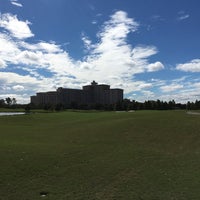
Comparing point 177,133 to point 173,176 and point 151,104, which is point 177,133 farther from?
point 151,104

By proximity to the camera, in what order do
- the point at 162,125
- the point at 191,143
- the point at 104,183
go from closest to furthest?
the point at 104,183 < the point at 191,143 < the point at 162,125

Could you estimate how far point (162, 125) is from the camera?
91.7 ft

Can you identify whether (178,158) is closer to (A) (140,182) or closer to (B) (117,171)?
(B) (117,171)

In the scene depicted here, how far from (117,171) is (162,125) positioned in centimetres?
1736

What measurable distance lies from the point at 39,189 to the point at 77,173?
2407 millimetres

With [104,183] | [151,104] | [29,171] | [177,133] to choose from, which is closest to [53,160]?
[29,171]

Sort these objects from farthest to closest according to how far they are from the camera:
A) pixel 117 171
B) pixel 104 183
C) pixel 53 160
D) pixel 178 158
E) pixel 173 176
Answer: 1. pixel 178 158
2. pixel 53 160
3. pixel 117 171
4. pixel 173 176
5. pixel 104 183

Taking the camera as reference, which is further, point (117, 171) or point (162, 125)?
point (162, 125)

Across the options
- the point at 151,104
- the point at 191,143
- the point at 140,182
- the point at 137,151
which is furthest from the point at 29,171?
the point at 151,104

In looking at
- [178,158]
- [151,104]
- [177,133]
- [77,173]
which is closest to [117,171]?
[77,173]

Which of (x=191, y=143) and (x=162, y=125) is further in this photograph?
(x=162, y=125)

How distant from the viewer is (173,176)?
10.5m

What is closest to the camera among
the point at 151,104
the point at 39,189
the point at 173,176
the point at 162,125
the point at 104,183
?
the point at 39,189

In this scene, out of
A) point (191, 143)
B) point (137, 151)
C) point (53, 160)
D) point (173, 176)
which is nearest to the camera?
point (173, 176)
